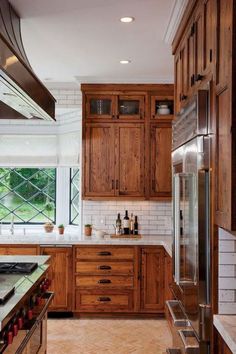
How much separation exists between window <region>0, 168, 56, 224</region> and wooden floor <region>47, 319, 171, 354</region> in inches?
63.1

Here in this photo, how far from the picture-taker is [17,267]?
3.05 metres

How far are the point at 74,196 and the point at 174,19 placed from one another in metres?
3.20

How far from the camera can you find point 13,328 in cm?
215

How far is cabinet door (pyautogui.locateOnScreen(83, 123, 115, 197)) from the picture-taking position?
5.42m

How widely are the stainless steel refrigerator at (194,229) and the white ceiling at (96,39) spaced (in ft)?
3.15

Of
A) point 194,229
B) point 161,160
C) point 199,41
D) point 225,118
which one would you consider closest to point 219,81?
point 225,118

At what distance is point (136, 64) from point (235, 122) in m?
3.01

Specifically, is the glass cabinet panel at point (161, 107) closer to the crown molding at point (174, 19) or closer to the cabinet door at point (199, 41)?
the crown molding at point (174, 19)

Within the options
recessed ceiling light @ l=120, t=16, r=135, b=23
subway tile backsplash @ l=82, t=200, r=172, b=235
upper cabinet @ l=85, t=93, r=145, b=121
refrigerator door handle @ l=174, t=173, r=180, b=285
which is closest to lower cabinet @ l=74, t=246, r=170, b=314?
subway tile backsplash @ l=82, t=200, r=172, b=235

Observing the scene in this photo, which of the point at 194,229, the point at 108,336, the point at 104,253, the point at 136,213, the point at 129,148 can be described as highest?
the point at 129,148

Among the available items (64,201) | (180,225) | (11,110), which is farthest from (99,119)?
(180,225)

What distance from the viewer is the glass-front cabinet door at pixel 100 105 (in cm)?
545

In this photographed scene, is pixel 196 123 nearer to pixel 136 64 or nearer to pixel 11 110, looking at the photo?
pixel 11 110

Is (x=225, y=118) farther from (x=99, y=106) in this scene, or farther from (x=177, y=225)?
(x=99, y=106)
